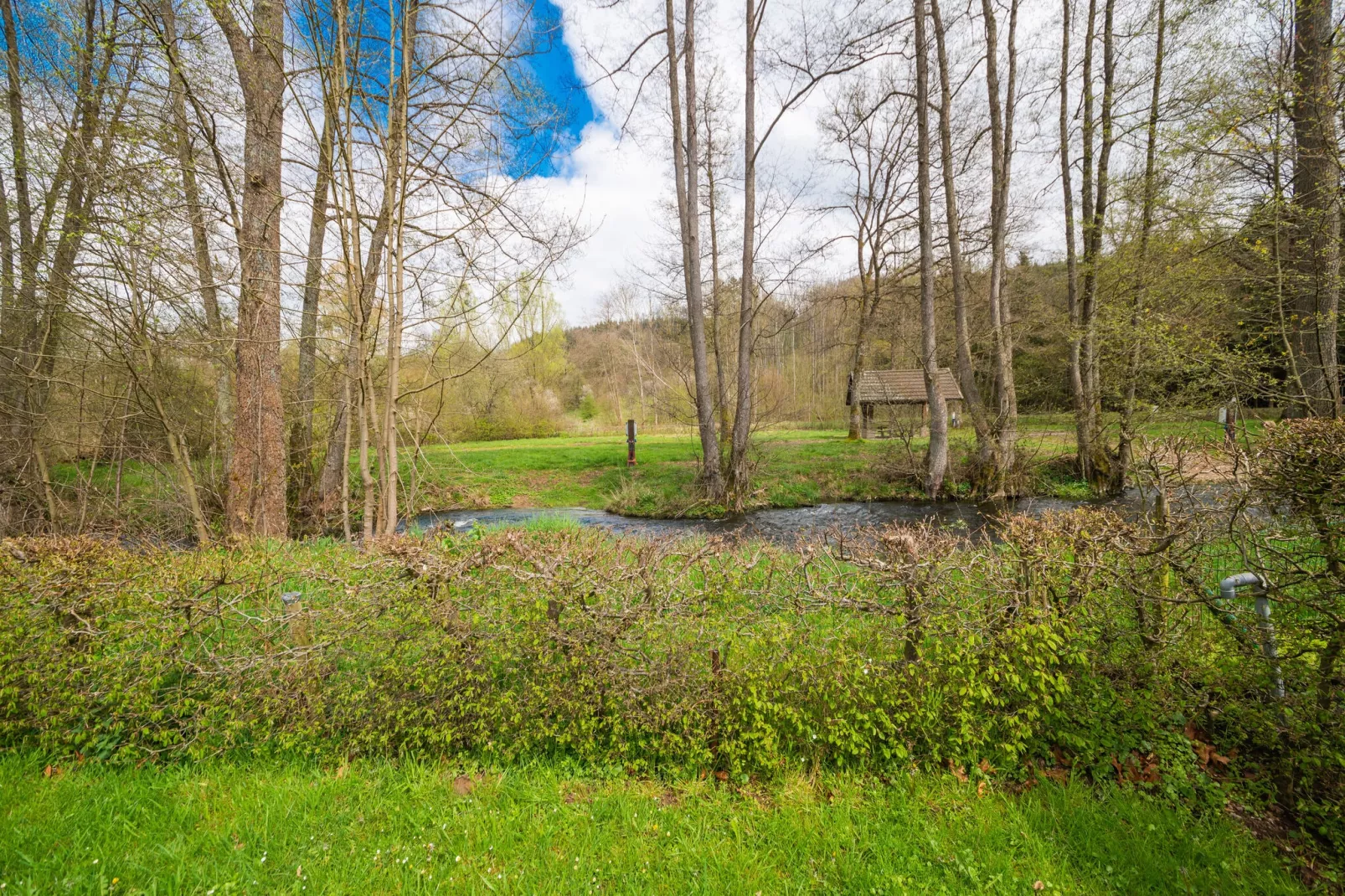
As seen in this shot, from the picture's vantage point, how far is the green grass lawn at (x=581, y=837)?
6.90 ft

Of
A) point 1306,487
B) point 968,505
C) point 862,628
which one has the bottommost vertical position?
point 968,505

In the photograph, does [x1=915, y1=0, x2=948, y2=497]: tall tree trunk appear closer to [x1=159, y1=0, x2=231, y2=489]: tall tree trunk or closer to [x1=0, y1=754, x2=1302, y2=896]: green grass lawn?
[x1=0, y1=754, x2=1302, y2=896]: green grass lawn

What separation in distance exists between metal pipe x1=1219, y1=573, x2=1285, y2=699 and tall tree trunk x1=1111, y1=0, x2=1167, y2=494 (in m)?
7.20

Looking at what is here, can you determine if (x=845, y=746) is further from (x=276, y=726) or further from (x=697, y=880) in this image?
(x=276, y=726)

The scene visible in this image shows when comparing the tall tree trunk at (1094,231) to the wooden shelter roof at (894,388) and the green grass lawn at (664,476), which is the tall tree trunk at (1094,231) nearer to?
the green grass lawn at (664,476)

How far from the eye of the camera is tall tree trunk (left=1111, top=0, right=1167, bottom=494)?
9.04 m

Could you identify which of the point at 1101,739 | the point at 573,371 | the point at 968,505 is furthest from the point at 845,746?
the point at 573,371

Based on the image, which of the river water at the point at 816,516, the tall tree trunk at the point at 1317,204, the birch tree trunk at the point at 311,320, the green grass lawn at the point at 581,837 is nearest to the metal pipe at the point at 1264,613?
the green grass lawn at the point at 581,837

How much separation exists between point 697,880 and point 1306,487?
10.4 feet

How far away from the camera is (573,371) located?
111ft

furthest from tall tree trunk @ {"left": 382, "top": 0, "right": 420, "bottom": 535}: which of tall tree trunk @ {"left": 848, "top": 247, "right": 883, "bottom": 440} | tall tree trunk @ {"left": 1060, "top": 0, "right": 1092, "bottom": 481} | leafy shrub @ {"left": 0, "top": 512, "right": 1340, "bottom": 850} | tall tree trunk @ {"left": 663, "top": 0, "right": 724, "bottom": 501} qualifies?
tall tree trunk @ {"left": 848, "top": 247, "right": 883, "bottom": 440}

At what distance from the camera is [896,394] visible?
71.1ft

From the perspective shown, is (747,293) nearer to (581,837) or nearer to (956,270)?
(956,270)

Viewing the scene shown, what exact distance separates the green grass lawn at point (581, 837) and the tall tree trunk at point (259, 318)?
4073mm
